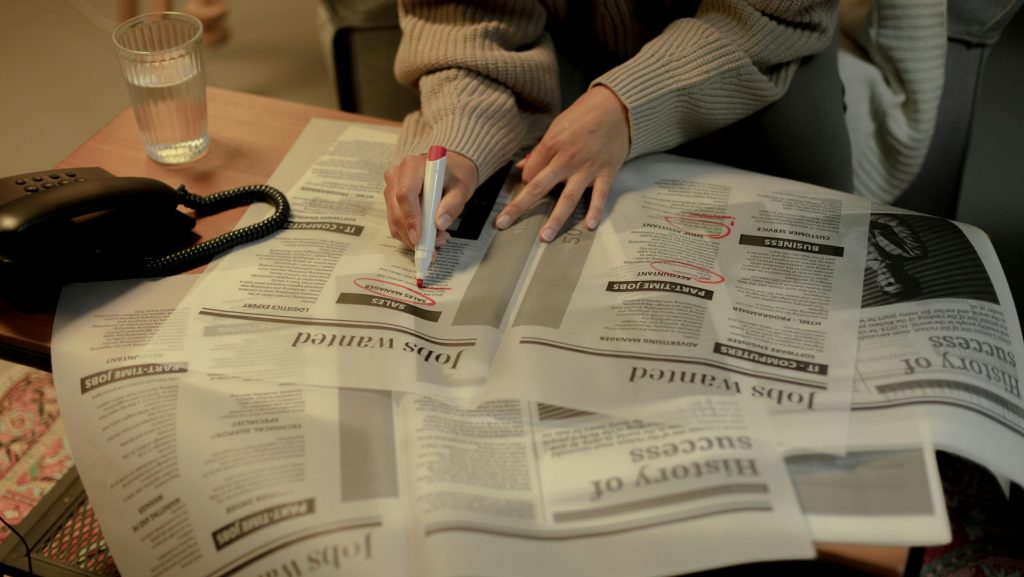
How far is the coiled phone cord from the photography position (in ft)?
2.45

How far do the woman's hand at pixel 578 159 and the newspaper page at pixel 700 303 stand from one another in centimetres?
2

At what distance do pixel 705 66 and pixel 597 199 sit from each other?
0.66ft

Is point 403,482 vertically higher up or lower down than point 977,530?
higher up

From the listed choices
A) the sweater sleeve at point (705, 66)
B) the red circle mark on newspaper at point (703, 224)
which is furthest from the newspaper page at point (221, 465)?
the sweater sleeve at point (705, 66)

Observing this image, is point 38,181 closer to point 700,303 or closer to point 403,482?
point 403,482

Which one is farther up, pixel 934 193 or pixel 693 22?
pixel 693 22

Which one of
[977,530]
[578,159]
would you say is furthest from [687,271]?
[977,530]

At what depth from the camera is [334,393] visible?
63 cm

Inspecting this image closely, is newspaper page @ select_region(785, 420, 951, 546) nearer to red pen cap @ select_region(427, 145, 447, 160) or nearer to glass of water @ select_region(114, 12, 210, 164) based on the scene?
red pen cap @ select_region(427, 145, 447, 160)

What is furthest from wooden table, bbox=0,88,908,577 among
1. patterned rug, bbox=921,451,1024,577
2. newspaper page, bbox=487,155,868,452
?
patterned rug, bbox=921,451,1024,577

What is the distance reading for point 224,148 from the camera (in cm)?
92

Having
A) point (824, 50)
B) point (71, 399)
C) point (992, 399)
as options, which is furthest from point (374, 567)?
point (824, 50)

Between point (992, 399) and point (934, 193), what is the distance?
83cm

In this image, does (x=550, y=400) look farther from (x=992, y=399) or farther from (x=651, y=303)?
(x=992, y=399)
